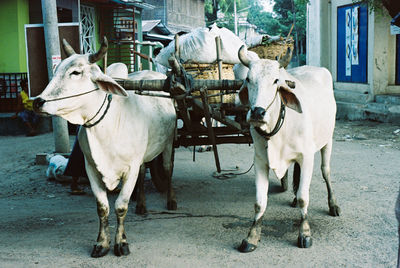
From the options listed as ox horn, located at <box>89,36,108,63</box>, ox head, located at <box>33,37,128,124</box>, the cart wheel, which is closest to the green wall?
the cart wheel

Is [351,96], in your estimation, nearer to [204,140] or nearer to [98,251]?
[204,140]

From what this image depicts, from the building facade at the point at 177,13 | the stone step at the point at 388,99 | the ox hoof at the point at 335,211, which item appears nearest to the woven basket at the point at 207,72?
the ox hoof at the point at 335,211

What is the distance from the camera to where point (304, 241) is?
161 inches

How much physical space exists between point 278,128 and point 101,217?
5.60 ft

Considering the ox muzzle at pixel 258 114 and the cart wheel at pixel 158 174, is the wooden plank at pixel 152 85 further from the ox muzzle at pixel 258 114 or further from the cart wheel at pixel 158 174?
the cart wheel at pixel 158 174

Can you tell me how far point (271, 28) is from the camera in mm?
33094

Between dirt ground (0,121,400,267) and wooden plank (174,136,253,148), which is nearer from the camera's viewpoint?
dirt ground (0,121,400,267)

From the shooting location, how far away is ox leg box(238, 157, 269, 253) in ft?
13.3

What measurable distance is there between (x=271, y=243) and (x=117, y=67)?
2.41 m

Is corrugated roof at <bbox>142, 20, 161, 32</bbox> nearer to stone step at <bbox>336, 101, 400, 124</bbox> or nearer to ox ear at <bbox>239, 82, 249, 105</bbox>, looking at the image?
stone step at <bbox>336, 101, 400, 124</bbox>

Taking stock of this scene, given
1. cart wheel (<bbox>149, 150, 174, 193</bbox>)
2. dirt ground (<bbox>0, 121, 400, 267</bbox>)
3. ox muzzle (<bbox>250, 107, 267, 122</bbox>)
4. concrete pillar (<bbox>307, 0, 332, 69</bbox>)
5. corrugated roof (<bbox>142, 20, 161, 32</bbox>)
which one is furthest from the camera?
corrugated roof (<bbox>142, 20, 161, 32</bbox>)

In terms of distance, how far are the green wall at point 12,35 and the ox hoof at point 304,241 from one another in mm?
9231

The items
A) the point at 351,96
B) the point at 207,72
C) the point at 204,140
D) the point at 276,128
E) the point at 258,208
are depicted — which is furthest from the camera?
the point at 351,96

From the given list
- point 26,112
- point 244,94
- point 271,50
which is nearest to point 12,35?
point 26,112
